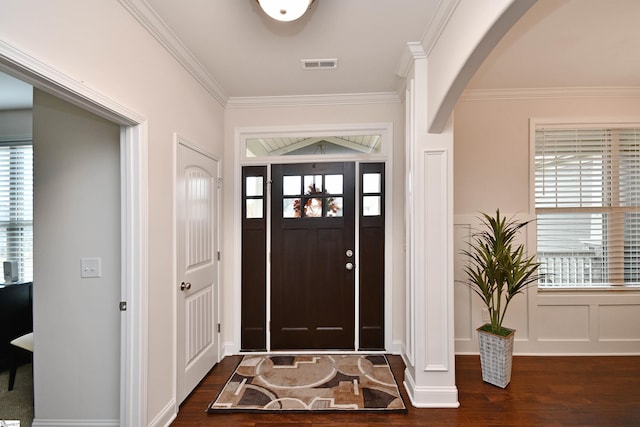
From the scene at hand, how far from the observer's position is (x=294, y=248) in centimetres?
320

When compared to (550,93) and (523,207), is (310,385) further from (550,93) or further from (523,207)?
(550,93)

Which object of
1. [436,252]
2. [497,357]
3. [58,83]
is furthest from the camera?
[497,357]

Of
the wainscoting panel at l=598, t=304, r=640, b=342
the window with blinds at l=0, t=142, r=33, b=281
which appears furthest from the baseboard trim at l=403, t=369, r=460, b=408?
the window with blinds at l=0, t=142, r=33, b=281

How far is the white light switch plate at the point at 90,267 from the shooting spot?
75.7 inches

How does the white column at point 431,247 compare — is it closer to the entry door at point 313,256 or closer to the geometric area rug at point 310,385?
the geometric area rug at point 310,385

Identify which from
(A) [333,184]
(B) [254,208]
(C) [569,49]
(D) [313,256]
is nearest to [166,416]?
(D) [313,256]

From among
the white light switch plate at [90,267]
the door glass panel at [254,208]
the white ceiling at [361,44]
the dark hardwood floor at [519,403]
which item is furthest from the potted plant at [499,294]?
the white light switch plate at [90,267]

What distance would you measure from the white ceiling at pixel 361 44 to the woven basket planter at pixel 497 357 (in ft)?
7.54

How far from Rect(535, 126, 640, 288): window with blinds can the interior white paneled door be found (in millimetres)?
3280

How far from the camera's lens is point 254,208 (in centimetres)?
325

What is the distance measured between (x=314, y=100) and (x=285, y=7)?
1513mm

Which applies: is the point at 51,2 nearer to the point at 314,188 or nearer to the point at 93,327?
the point at 93,327

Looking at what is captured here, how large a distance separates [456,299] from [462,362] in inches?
22.9

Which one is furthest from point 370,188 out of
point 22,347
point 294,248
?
point 22,347
